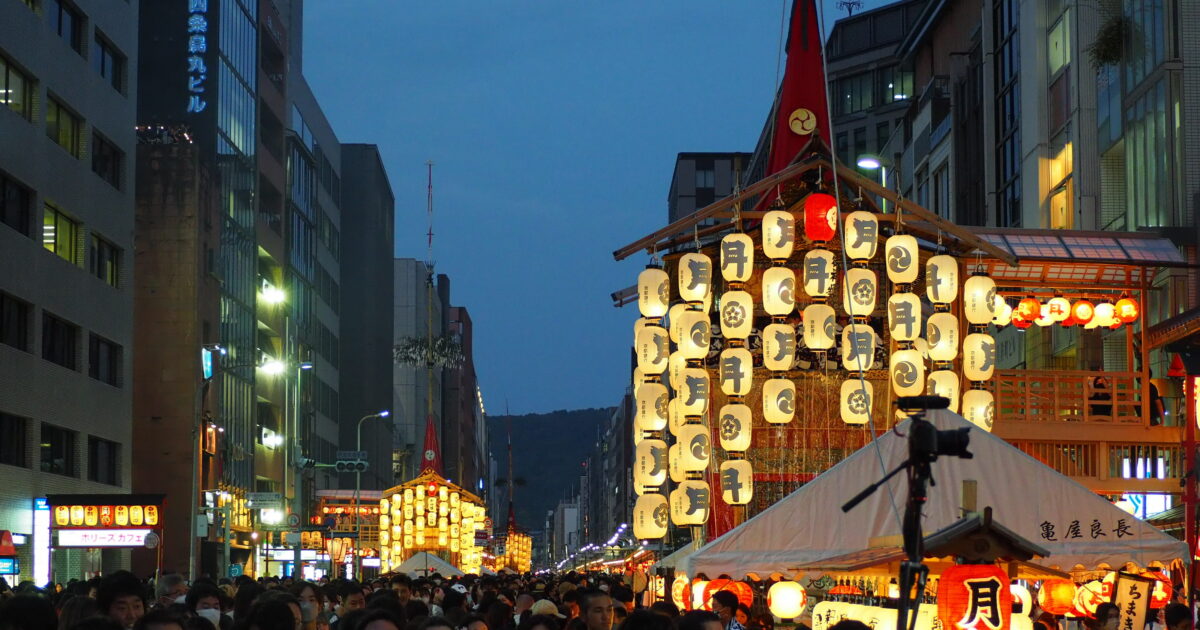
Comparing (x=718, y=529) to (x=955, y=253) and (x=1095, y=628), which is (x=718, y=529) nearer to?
(x=955, y=253)

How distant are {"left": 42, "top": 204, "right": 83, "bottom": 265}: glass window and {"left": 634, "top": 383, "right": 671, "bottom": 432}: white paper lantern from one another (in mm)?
15498

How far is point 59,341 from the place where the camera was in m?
39.2

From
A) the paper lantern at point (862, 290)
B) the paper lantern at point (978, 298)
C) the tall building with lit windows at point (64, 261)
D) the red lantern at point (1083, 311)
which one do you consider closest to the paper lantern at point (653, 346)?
the paper lantern at point (862, 290)

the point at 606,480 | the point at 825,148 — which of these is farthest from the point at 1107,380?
the point at 606,480

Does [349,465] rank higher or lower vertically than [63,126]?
lower

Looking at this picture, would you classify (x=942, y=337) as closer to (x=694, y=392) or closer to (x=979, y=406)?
(x=979, y=406)

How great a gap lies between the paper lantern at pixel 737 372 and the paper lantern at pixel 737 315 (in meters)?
0.32

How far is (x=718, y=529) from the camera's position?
29625mm

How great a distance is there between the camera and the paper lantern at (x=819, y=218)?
28.3 metres

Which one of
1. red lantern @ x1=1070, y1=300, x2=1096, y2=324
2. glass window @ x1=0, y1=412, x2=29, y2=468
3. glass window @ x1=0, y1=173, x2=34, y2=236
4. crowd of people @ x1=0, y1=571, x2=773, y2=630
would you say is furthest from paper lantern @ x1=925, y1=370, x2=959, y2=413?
glass window @ x1=0, y1=173, x2=34, y2=236

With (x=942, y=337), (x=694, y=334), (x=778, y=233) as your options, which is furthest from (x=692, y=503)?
(x=942, y=337)

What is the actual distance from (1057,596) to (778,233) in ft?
38.9

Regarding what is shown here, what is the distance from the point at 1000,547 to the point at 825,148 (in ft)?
54.6

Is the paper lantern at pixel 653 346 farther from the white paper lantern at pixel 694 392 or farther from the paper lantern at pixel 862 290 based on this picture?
→ the paper lantern at pixel 862 290
